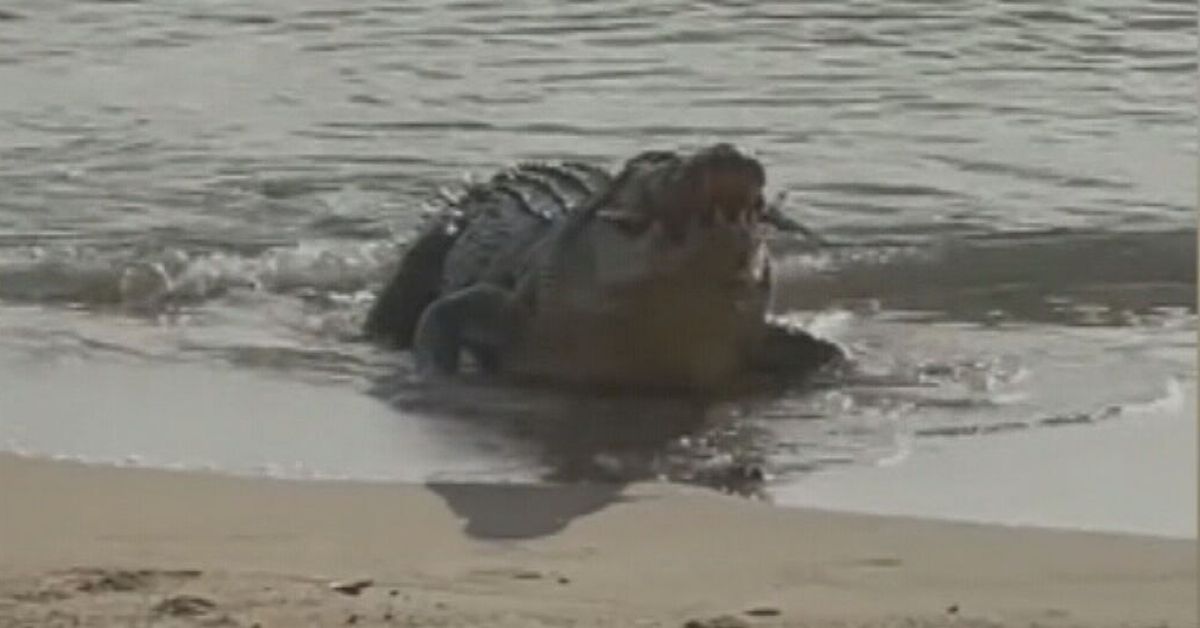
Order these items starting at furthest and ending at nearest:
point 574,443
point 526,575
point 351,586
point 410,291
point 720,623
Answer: point 410,291 < point 574,443 < point 526,575 < point 351,586 < point 720,623

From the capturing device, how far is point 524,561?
17.6 feet

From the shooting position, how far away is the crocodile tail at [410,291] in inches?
347

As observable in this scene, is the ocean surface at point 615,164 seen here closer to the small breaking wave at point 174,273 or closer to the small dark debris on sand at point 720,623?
the small breaking wave at point 174,273

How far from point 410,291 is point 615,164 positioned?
2340mm

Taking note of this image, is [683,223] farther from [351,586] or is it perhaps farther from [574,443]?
[351,586]

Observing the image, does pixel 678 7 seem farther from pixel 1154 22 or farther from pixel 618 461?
pixel 618 461

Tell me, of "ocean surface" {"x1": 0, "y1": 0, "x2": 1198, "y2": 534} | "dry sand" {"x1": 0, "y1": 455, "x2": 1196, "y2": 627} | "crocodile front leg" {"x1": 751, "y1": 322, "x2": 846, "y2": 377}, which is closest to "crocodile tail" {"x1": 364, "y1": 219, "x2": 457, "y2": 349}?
"ocean surface" {"x1": 0, "y1": 0, "x2": 1198, "y2": 534}

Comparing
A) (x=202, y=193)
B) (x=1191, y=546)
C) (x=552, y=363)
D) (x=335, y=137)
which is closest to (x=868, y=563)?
(x=1191, y=546)

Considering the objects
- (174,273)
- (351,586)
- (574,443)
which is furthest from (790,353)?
(351,586)

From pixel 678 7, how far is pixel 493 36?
145 cm

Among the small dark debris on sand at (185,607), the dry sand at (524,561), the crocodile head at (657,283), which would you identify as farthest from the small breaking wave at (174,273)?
the small dark debris on sand at (185,607)

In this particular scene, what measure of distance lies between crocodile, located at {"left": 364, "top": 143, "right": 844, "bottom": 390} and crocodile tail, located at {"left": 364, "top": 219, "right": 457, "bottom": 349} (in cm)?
2

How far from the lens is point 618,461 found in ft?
22.6

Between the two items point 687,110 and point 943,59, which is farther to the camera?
point 943,59
